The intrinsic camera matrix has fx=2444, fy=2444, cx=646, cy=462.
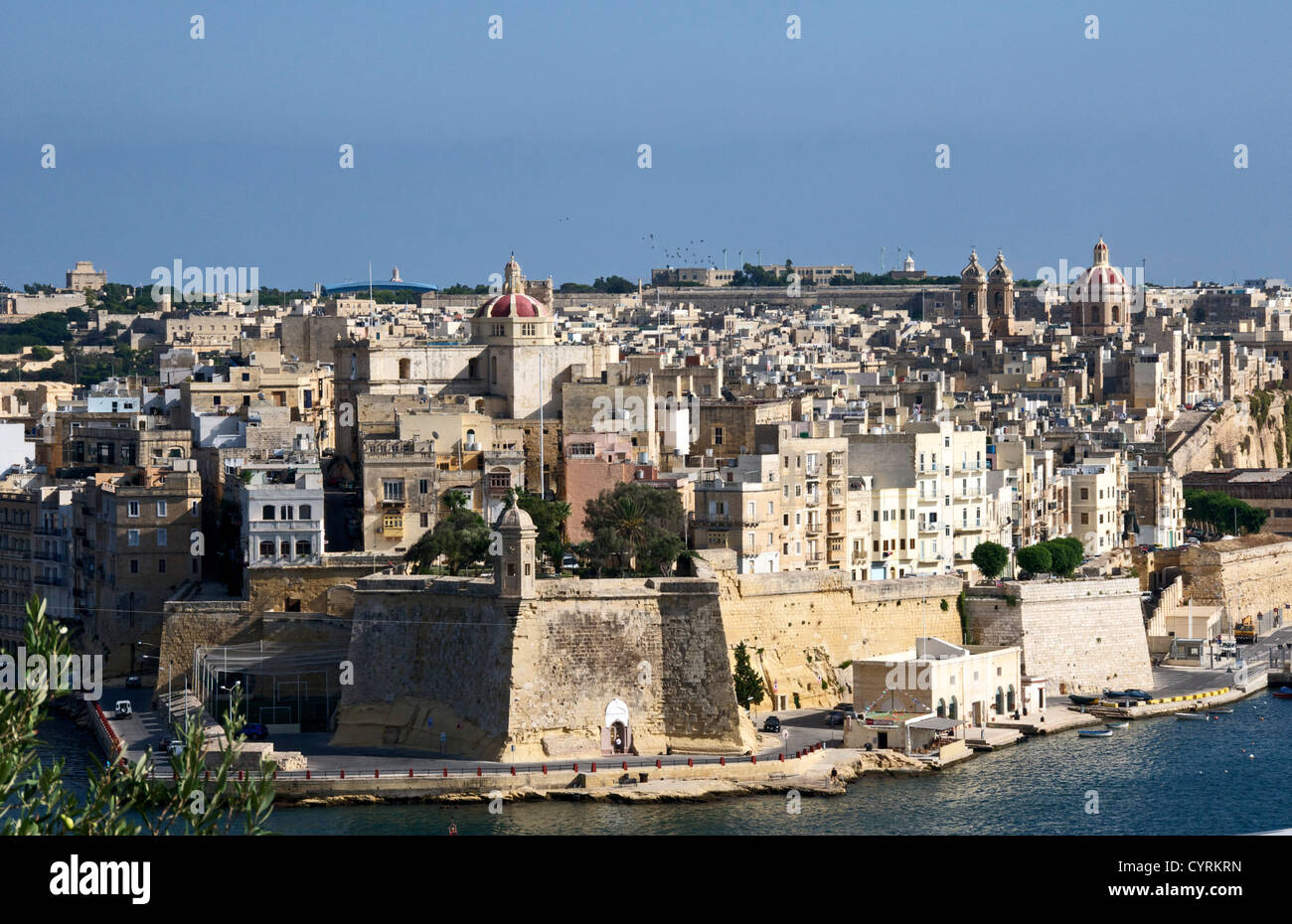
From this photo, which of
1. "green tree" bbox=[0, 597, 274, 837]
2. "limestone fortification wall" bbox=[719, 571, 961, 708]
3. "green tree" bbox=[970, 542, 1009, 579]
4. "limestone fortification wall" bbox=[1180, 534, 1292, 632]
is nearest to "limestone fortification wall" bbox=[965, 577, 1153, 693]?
"limestone fortification wall" bbox=[719, 571, 961, 708]

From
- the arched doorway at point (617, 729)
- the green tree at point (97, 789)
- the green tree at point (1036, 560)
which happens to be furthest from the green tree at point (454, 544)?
the green tree at point (97, 789)

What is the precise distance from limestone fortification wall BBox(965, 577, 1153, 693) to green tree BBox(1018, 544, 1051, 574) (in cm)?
183

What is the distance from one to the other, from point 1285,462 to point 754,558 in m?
43.8

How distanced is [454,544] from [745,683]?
422 centimetres

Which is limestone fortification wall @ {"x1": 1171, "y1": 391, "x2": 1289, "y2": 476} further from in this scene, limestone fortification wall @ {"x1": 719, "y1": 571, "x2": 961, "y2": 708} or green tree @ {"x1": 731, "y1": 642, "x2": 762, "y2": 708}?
green tree @ {"x1": 731, "y1": 642, "x2": 762, "y2": 708}

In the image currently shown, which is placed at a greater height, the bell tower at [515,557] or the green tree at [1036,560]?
the bell tower at [515,557]

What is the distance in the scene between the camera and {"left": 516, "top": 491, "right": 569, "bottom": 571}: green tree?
3356cm

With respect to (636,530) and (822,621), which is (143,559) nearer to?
(636,530)

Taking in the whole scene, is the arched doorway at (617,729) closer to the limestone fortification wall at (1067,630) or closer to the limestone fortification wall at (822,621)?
the limestone fortification wall at (822,621)

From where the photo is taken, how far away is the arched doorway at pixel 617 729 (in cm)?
2991

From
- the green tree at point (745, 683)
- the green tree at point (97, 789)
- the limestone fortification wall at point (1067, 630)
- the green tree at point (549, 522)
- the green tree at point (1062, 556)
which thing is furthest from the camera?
the green tree at point (1062, 556)

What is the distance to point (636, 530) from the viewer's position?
32969mm

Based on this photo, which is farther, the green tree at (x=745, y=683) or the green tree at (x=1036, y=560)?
the green tree at (x=1036, y=560)

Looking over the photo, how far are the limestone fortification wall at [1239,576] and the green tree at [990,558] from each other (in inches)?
217
